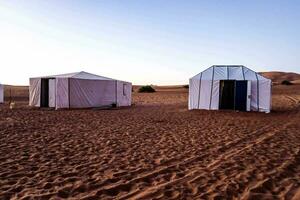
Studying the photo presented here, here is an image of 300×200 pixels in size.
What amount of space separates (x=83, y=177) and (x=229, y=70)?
16616 millimetres

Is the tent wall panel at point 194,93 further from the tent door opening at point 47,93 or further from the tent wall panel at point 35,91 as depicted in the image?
the tent wall panel at point 35,91

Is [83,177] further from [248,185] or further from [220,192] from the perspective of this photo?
[248,185]

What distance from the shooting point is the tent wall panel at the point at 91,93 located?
2095 cm

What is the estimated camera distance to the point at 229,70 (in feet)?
66.5

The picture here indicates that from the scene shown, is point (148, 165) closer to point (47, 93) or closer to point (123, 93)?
point (47, 93)

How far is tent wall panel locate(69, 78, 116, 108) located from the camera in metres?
21.0

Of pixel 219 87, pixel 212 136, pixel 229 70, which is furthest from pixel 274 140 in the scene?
pixel 229 70

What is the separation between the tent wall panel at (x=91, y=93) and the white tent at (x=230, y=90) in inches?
246

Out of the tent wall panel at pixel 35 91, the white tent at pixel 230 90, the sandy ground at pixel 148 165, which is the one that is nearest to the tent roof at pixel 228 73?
the white tent at pixel 230 90

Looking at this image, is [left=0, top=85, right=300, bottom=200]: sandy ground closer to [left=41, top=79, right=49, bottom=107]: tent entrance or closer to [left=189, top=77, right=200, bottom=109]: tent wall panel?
[left=189, top=77, right=200, bottom=109]: tent wall panel

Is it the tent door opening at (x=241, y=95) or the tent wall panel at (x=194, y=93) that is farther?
the tent wall panel at (x=194, y=93)

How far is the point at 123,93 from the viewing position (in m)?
24.7

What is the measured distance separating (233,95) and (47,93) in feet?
40.1

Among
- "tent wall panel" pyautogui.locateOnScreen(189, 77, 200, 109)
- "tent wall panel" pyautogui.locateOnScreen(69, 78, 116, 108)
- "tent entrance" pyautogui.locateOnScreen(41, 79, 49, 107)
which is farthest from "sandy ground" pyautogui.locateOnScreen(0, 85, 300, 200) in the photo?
"tent entrance" pyautogui.locateOnScreen(41, 79, 49, 107)
